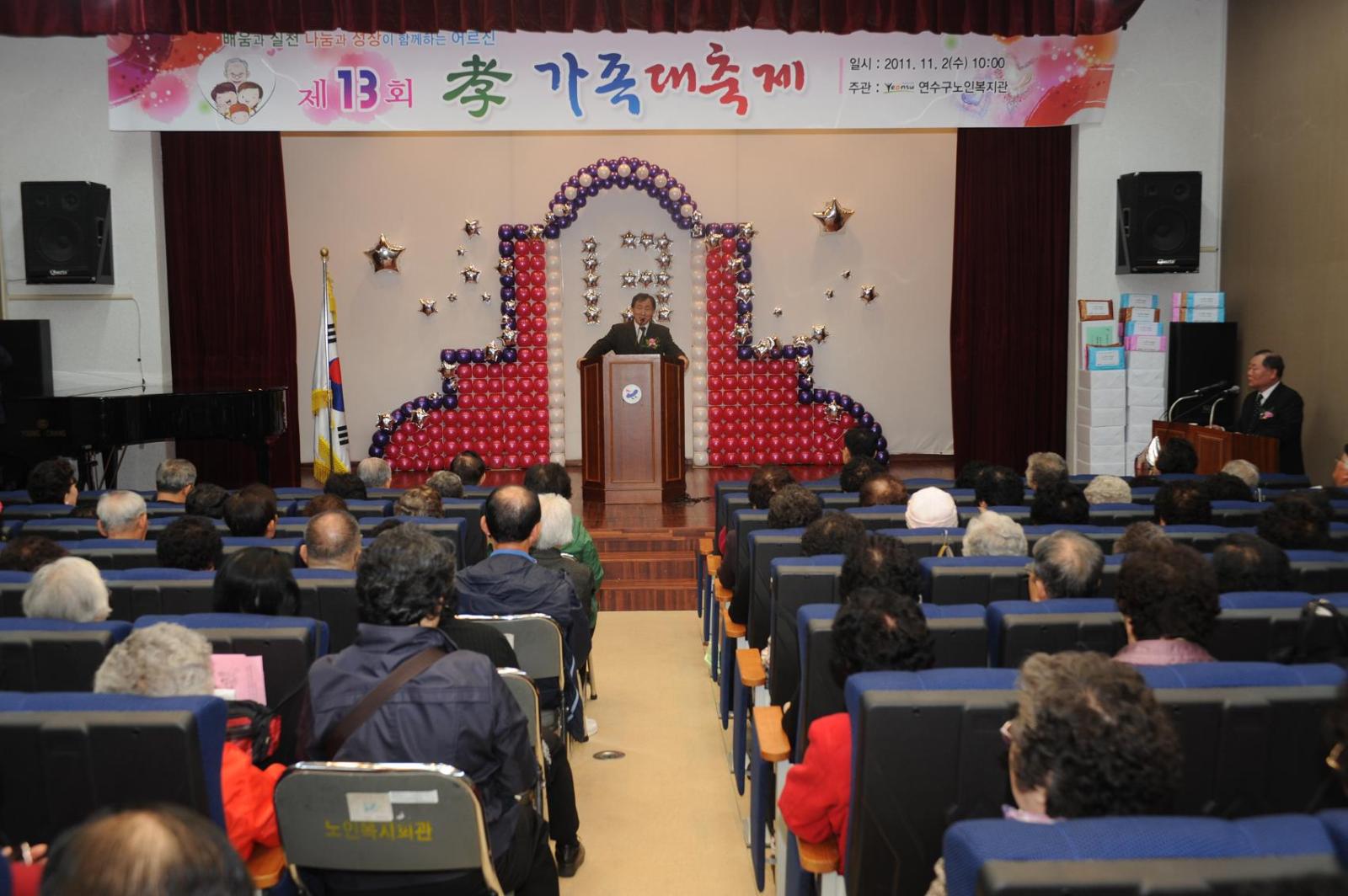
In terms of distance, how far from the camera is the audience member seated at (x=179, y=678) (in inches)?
90.2

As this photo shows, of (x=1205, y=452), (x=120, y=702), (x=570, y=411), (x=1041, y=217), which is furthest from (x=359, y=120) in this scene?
(x=120, y=702)

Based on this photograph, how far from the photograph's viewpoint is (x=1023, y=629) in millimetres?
2762

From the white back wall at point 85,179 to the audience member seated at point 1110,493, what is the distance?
690cm

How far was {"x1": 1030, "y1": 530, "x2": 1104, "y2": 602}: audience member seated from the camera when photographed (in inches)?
125

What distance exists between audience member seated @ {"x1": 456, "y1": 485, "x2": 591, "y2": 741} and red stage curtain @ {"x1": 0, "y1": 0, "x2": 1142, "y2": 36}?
518 cm

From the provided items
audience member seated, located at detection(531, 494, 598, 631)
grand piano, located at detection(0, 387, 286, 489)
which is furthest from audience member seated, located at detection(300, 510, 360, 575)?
grand piano, located at detection(0, 387, 286, 489)

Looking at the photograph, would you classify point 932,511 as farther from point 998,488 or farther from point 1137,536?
point 1137,536

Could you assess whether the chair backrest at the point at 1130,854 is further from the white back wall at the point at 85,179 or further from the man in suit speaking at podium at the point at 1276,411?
the white back wall at the point at 85,179

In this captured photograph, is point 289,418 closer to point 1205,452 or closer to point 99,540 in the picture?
point 99,540

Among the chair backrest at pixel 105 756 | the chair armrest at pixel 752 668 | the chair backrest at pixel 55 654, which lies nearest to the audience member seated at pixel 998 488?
the chair armrest at pixel 752 668

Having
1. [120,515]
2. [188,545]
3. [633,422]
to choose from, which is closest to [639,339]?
[633,422]

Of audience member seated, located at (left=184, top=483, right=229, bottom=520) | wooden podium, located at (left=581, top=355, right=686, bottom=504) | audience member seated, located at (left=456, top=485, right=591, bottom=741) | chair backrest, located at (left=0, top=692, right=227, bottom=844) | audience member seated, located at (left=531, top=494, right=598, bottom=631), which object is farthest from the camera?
wooden podium, located at (left=581, top=355, right=686, bottom=504)

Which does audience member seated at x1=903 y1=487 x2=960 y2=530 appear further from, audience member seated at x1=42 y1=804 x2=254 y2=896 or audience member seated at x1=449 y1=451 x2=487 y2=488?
audience member seated at x1=42 y1=804 x2=254 y2=896

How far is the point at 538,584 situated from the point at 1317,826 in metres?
2.45
